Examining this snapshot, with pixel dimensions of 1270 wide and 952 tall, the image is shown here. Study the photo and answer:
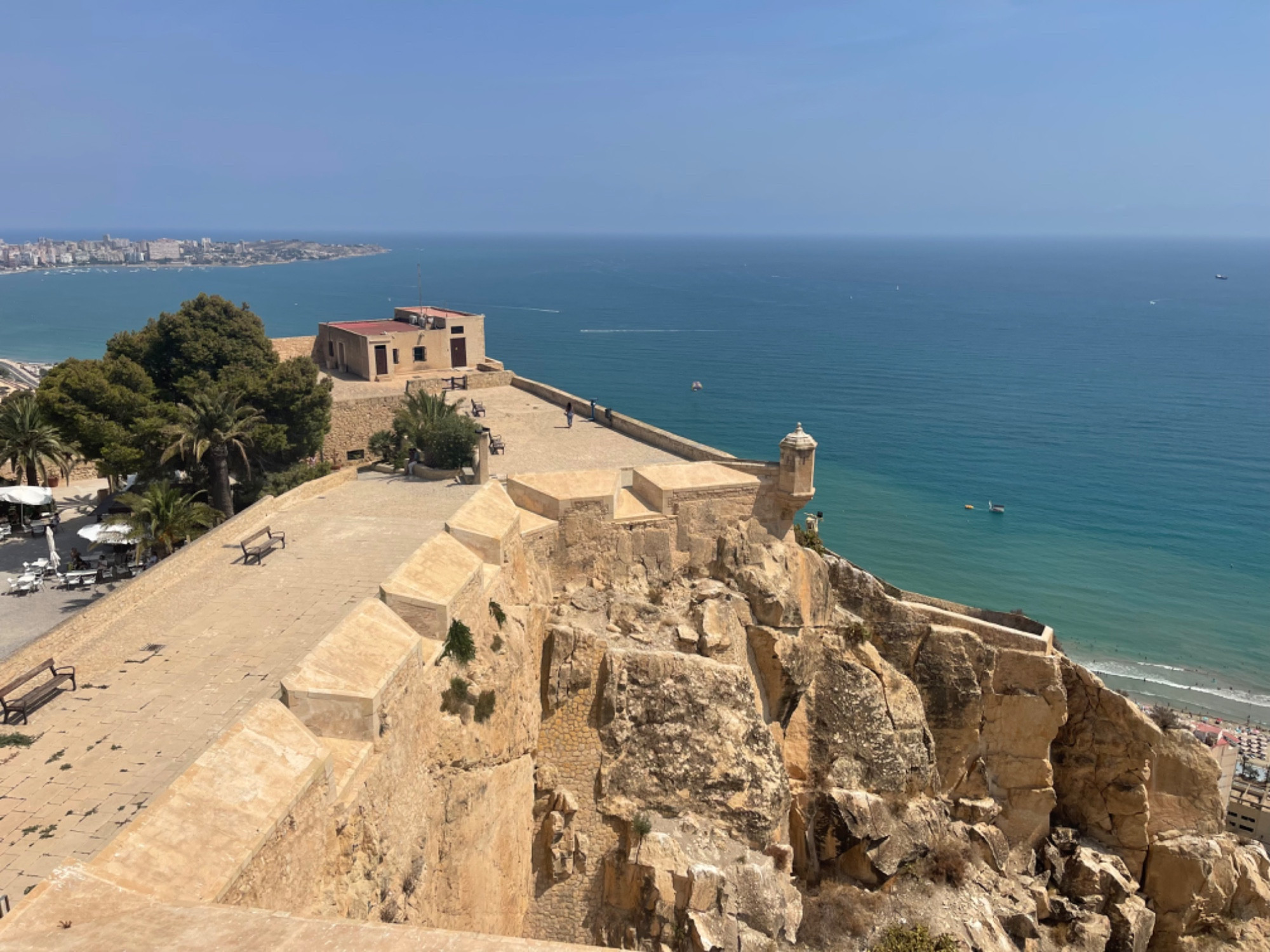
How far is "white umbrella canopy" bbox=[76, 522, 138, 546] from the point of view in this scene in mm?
16969

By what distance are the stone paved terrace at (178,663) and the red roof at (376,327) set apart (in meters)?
15.4

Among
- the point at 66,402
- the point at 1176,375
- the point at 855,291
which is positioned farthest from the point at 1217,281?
the point at 66,402

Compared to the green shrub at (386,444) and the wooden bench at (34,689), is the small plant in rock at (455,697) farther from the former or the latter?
the green shrub at (386,444)

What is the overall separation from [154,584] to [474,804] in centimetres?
602

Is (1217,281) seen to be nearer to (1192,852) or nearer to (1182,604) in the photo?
(1182,604)

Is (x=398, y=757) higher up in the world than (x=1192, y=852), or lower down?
higher up

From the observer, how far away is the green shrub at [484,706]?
40.8 ft

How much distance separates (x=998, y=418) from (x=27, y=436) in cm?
5538

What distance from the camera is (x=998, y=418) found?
196ft

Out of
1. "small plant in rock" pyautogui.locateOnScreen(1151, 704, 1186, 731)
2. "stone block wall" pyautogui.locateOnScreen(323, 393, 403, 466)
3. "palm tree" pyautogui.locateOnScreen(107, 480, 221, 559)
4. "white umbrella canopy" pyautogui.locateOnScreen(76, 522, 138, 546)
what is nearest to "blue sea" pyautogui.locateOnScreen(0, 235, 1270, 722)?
"small plant in rock" pyautogui.locateOnScreen(1151, 704, 1186, 731)

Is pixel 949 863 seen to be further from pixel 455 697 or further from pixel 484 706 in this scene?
pixel 455 697

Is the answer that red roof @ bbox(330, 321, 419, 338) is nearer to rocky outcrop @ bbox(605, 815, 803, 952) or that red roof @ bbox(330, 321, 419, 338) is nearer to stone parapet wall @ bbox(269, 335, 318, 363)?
stone parapet wall @ bbox(269, 335, 318, 363)

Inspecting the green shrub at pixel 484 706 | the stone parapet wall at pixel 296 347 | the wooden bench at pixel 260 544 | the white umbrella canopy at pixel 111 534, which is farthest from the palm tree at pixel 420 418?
the stone parapet wall at pixel 296 347

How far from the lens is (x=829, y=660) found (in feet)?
60.3
